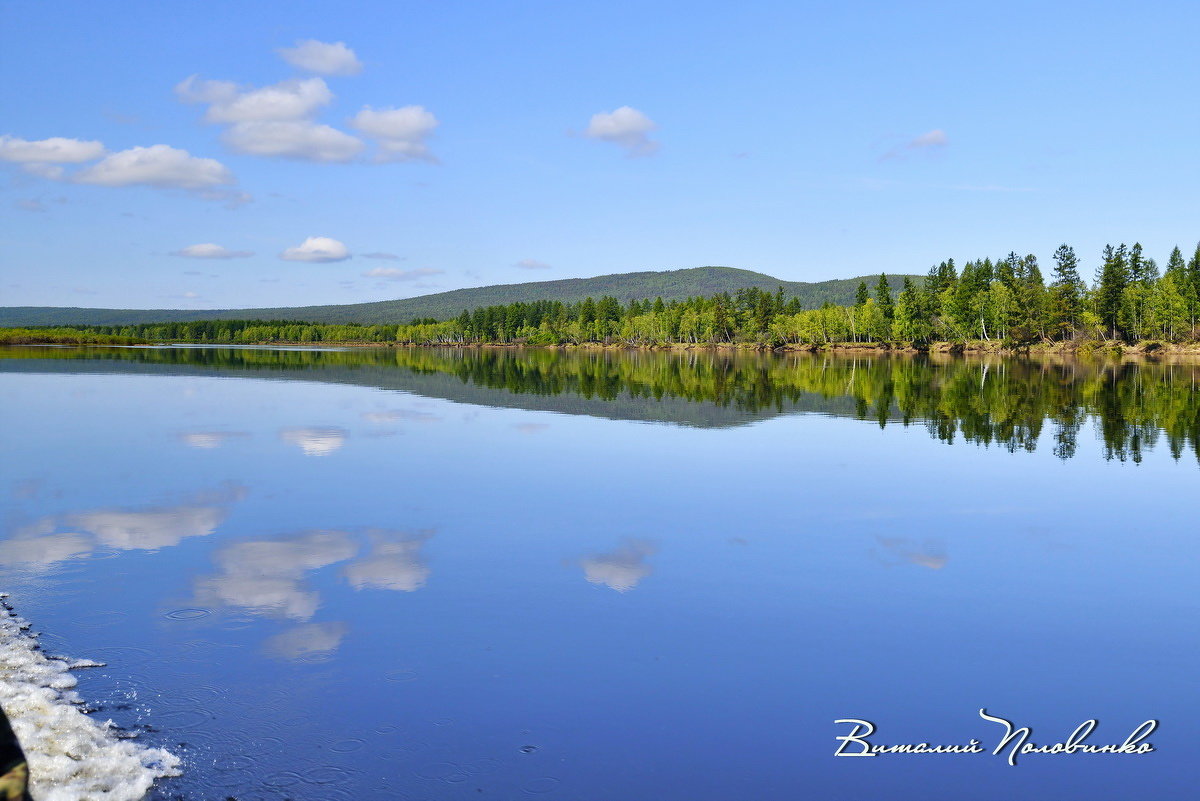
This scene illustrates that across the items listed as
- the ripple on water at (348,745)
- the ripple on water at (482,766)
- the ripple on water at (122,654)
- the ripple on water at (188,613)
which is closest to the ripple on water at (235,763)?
the ripple on water at (348,745)

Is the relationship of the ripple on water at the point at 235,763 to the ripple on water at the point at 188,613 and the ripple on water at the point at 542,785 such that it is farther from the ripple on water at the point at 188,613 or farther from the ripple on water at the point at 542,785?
the ripple on water at the point at 188,613

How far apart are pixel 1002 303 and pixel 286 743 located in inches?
5440

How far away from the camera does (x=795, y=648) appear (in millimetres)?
9336

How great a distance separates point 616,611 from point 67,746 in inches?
228

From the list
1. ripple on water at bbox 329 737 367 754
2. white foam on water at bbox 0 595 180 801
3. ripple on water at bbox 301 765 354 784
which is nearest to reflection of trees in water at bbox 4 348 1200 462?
ripple on water at bbox 329 737 367 754

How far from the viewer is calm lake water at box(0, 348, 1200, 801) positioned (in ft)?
22.9

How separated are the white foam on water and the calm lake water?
0.67 feet

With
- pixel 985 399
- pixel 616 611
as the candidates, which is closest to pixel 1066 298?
pixel 985 399

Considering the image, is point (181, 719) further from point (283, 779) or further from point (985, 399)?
point (985, 399)

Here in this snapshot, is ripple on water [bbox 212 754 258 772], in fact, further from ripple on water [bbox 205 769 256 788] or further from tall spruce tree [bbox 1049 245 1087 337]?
tall spruce tree [bbox 1049 245 1087 337]

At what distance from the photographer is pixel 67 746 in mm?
7012

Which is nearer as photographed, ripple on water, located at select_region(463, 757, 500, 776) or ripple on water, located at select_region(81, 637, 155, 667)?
ripple on water, located at select_region(463, 757, 500, 776)

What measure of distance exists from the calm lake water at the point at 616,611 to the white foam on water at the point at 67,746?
Answer: 0.67 ft

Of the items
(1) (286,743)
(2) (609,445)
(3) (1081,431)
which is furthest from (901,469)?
(1) (286,743)
